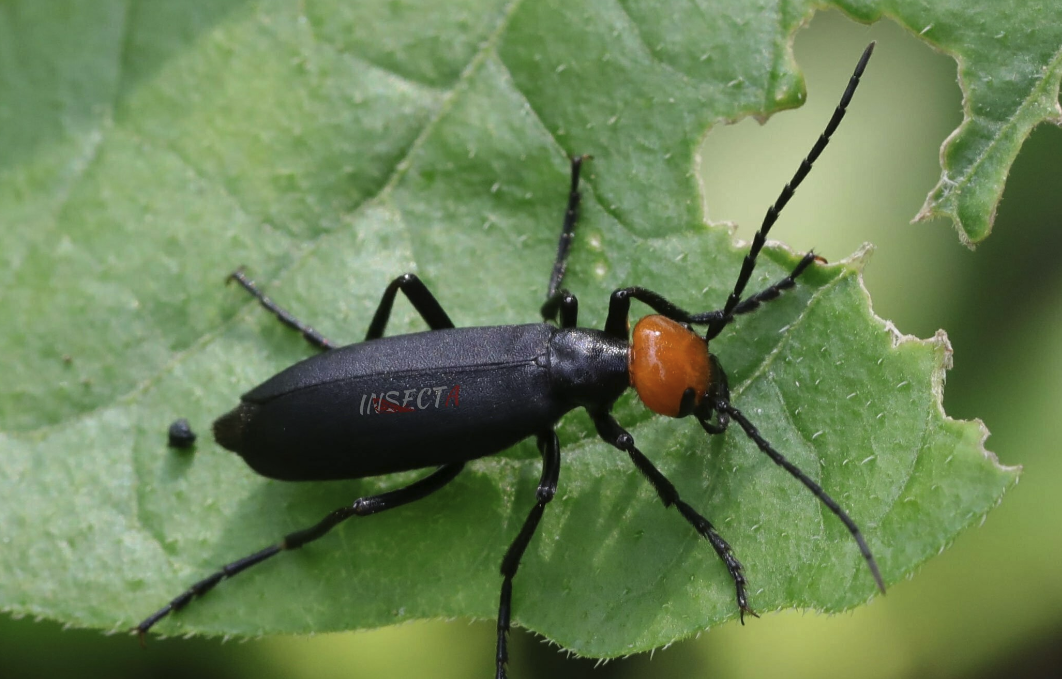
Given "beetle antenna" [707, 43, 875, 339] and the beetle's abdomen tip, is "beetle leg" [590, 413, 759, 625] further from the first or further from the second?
the beetle's abdomen tip

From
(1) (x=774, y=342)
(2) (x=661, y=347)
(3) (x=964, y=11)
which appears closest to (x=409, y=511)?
(2) (x=661, y=347)

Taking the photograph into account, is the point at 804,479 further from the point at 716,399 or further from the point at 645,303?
the point at 645,303

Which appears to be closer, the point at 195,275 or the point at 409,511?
the point at 409,511

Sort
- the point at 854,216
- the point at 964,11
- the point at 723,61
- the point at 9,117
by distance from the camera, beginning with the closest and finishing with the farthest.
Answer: the point at 964,11 → the point at 723,61 → the point at 854,216 → the point at 9,117

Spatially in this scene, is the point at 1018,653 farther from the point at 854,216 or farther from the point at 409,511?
the point at 409,511

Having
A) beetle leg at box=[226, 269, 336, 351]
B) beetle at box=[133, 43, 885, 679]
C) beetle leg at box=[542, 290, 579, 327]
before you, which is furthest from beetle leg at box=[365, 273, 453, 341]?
beetle leg at box=[542, 290, 579, 327]

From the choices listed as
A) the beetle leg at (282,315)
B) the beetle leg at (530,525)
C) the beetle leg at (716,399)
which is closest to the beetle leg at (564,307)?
the beetle leg at (530,525)

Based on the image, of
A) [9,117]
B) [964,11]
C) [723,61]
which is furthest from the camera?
[9,117]
